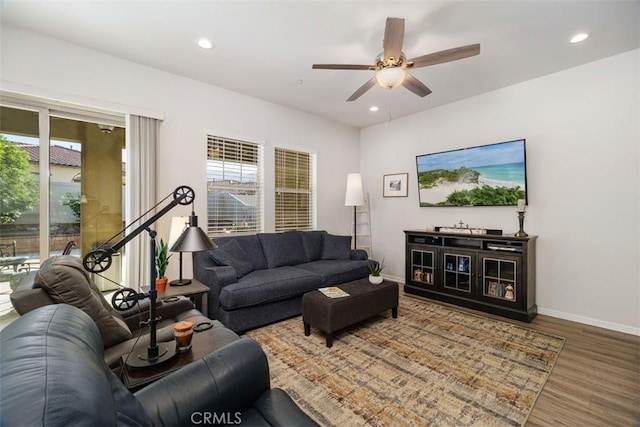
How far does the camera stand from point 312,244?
429cm

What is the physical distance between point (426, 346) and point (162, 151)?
3664 millimetres

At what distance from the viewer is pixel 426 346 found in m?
2.58

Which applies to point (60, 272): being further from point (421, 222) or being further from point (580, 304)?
point (580, 304)

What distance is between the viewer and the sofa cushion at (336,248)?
14.0ft

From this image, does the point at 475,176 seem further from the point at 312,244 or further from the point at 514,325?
the point at 312,244

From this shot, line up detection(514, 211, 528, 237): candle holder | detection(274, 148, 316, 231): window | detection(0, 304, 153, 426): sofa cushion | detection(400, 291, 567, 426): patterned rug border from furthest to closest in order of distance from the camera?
detection(274, 148, 316, 231): window, detection(514, 211, 528, 237): candle holder, detection(400, 291, 567, 426): patterned rug border, detection(0, 304, 153, 426): sofa cushion

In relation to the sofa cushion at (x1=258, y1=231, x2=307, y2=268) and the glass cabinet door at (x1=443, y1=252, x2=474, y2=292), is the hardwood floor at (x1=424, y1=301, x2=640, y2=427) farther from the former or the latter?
the sofa cushion at (x1=258, y1=231, x2=307, y2=268)

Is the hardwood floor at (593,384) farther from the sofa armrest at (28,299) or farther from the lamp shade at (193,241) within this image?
the sofa armrest at (28,299)

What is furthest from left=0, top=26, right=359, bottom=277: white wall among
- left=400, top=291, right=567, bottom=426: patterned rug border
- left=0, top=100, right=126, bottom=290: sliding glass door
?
left=400, top=291, right=567, bottom=426: patterned rug border

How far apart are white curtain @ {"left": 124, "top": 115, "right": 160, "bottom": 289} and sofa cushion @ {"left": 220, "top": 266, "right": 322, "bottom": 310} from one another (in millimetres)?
1083

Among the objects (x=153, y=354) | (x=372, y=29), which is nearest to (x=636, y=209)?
(x=372, y=29)

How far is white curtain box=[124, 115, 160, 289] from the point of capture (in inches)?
119

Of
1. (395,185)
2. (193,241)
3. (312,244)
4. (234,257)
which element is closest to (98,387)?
(193,241)

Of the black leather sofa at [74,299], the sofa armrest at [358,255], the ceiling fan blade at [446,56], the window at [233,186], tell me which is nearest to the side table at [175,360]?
the black leather sofa at [74,299]
